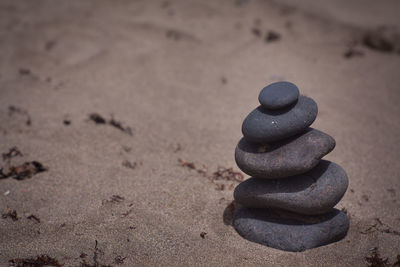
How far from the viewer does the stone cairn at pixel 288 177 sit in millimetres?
2924

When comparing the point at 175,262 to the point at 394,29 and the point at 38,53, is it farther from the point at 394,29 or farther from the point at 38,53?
the point at 394,29

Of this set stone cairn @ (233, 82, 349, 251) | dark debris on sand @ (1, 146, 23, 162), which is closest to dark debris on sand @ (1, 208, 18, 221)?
dark debris on sand @ (1, 146, 23, 162)

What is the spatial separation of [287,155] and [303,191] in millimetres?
336

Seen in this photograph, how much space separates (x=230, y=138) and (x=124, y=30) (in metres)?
3.35

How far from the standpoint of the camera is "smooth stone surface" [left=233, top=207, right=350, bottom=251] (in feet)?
10.2

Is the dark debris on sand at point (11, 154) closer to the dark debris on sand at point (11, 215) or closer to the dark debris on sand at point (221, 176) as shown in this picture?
the dark debris on sand at point (11, 215)

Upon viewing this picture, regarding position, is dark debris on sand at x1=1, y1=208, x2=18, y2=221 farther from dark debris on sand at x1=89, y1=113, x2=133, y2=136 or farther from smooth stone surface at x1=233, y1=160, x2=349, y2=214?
smooth stone surface at x1=233, y1=160, x2=349, y2=214

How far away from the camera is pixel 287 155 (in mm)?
2961

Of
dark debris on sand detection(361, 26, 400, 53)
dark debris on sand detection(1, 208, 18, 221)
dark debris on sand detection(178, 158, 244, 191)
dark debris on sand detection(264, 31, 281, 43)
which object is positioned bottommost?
dark debris on sand detection(1, 208, 18, 221)

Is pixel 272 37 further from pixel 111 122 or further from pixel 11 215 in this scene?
pixel 11 215

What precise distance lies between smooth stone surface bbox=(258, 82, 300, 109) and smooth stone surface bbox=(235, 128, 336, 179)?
34cm

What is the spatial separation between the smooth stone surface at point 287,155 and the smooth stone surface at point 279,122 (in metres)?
0.10

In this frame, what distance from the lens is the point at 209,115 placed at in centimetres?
500

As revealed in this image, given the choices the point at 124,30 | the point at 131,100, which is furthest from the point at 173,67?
the point at 124,30
